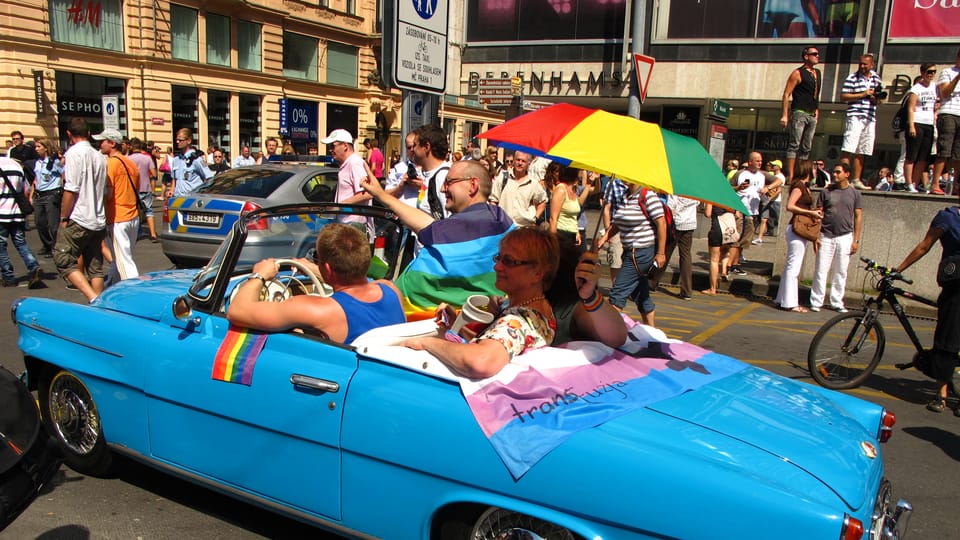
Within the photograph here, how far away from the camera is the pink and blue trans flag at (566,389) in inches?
93.4

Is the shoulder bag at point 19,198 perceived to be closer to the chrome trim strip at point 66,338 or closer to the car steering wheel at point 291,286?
the chrome trim strip at point 66,338

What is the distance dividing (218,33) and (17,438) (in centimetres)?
3266

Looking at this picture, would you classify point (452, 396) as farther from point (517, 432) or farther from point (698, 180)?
point (698, 180)

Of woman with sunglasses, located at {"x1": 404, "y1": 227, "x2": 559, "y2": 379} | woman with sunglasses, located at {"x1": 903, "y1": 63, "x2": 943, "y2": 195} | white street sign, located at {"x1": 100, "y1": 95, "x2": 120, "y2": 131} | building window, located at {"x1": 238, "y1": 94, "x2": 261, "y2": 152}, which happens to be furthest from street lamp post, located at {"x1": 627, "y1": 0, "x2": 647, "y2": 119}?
building window, located at {"x1": 238, "y1": 94, "x2": 261, "y2": 152}

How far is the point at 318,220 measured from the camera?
3.80 m

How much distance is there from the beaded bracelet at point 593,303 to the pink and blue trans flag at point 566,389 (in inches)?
6.9

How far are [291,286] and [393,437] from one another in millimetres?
1408

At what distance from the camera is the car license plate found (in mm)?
8664

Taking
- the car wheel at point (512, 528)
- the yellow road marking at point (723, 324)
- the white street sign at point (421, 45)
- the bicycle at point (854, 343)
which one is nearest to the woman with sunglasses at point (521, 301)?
the car wheel at point (512, 528)

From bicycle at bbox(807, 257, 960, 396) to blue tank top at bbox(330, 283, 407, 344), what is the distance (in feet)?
13.2

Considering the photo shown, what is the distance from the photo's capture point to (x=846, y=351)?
5809mm

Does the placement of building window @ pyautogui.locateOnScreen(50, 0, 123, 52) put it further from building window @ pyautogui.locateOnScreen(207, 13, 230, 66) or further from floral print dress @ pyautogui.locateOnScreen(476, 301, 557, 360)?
floral print dress @ pyautogui.locateOnScreen(476, 301, 557, 360)

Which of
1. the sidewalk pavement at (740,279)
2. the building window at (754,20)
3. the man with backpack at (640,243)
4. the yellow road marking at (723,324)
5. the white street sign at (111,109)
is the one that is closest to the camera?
the man with backpack at (640,243)

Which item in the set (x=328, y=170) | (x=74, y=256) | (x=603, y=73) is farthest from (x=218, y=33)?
(x=74, y=256)
